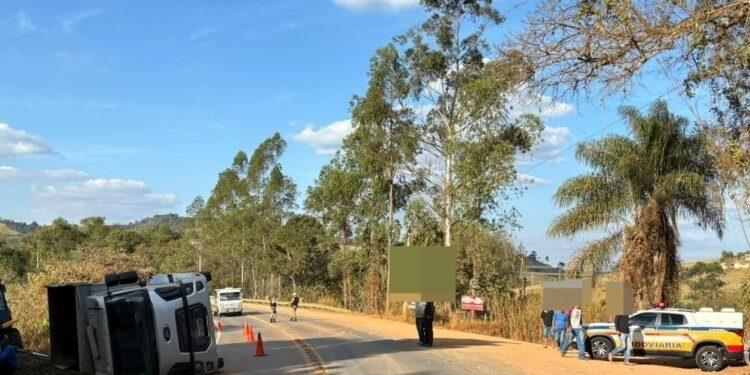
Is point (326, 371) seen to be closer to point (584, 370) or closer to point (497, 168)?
point (584, 370)

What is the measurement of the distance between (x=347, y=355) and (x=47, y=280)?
18.6m

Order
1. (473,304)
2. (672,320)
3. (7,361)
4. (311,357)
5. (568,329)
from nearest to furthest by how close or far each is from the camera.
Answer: (7,361)
(311,357)
(672,320)
(568,329)
(473,304)

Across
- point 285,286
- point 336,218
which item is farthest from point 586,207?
point 285,286

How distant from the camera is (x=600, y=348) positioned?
79.2ft

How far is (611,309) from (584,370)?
9870mm

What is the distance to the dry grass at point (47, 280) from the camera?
27.2m

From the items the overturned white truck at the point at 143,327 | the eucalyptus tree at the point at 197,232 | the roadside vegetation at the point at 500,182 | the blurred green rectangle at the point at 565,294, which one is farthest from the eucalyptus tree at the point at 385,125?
the eucalyptus tree at the point at 197,232

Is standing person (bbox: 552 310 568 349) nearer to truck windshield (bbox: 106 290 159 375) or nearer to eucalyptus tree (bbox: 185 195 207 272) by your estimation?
truck windshield (bbox: 106 290 159 375)

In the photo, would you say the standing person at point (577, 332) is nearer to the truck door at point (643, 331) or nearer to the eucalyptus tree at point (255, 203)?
the truck door at point (643, 331)

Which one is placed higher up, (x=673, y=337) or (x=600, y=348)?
(x=673, y=337)

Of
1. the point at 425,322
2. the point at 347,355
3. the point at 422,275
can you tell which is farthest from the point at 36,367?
the point at 422,275

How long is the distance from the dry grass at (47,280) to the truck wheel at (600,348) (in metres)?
20.0

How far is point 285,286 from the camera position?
270 feet

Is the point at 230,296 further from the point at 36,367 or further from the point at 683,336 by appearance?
the point at 683,336
